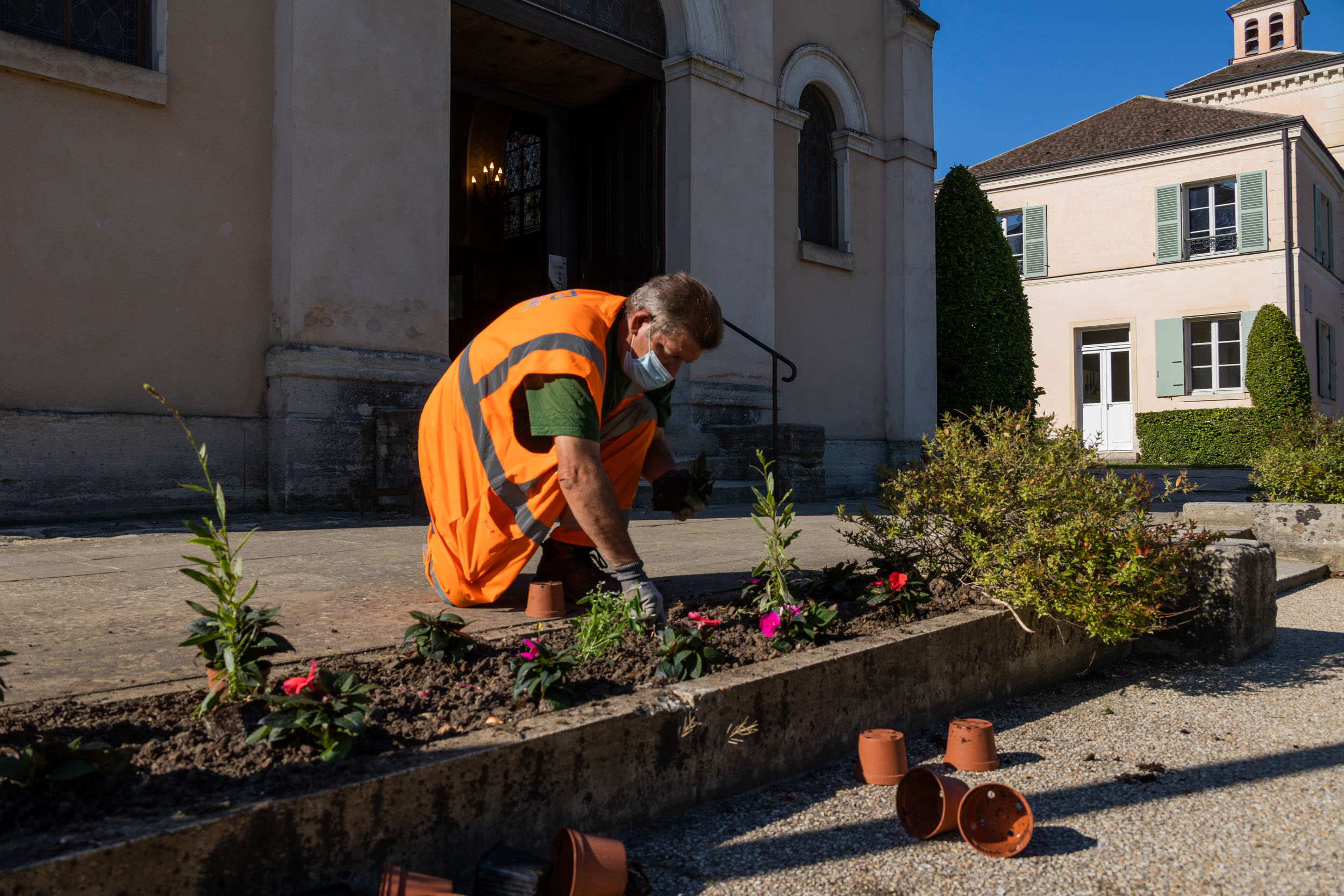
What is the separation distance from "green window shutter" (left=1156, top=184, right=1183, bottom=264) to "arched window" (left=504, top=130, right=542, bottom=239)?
14367mm

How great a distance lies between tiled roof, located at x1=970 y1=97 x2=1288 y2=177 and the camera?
18875 millimetres

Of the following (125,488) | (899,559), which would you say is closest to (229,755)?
(899,559)

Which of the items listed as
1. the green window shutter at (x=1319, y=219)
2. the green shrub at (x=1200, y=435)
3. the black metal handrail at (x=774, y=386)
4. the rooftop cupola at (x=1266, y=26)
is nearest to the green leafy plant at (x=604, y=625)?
the black metal handrail at (x=774, y=386)

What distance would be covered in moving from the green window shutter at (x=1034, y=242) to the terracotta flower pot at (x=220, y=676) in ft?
68.8

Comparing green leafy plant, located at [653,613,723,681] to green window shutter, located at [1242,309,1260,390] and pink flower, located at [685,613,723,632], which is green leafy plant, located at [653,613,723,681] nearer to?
pink flower, located at [685,613,723,632]

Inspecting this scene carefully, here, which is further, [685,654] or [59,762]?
[685,654]

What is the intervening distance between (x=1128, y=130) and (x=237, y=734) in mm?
22560

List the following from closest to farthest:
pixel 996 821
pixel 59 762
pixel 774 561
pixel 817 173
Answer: pixel 59 762 → pixel 996 821 → pixel 774 561 → pixel 817 173

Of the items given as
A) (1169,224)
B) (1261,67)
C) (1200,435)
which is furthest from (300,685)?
(1261,67)

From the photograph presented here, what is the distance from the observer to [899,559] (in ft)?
9.87

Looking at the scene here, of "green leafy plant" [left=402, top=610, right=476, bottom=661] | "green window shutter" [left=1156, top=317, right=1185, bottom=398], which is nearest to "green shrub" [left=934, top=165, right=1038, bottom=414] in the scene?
"green window shutter" [left=1156, top=317, right=1185, bottom=398]

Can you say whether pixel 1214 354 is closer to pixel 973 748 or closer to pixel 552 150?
pixel 552 150

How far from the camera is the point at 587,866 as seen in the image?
1493 mm

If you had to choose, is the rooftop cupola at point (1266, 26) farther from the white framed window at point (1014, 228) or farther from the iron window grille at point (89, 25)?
the iron window grille at point (89, 25)
